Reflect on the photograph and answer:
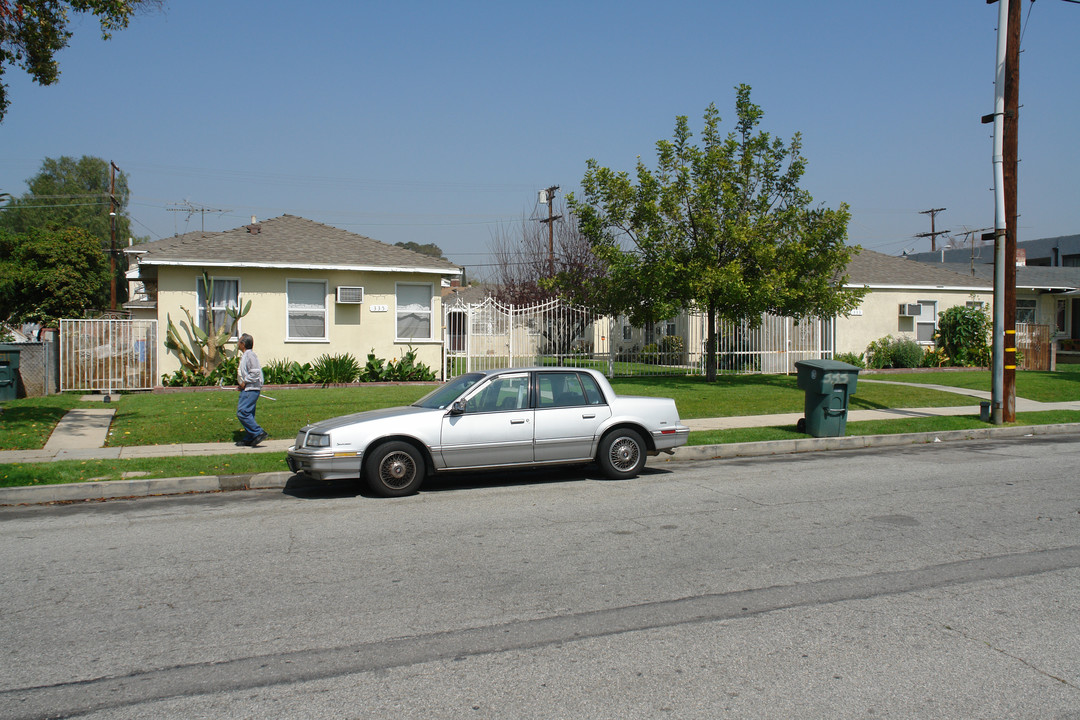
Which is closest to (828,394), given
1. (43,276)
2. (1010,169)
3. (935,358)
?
(1010,169)

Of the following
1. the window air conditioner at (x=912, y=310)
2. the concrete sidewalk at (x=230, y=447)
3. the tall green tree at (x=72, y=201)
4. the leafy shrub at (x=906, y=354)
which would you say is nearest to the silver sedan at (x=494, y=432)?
the concrete sidewalk at (x=230, y=447)

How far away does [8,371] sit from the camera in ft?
55.1

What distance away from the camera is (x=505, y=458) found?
9711 mm

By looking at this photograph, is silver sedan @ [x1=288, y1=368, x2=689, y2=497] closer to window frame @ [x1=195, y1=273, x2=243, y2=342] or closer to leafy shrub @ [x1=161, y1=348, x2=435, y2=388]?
leafy shrub @ [x1=161, y1=348, x2=435, y2=388]

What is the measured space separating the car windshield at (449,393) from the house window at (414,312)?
38.0 feet

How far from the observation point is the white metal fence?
2138cm

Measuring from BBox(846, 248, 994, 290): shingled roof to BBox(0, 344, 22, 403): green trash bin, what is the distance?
23408 mm

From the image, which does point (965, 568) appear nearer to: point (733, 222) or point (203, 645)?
point (203, 645)

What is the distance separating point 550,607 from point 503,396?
4.74m

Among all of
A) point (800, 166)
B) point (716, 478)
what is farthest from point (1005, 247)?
point (716, 478)

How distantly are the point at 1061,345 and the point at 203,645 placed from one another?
126 ft

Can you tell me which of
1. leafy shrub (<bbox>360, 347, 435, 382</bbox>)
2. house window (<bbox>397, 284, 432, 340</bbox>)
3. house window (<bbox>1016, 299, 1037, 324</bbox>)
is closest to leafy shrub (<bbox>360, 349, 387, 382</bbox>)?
leafy shrub (<bbox>360, 347, 435, 382</bbox>)

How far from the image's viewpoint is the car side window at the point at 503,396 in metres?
9.74

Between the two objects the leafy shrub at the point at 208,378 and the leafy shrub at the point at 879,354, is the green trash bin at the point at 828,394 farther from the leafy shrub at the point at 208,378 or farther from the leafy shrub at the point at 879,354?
the leafy shrub at the point at 879,354
